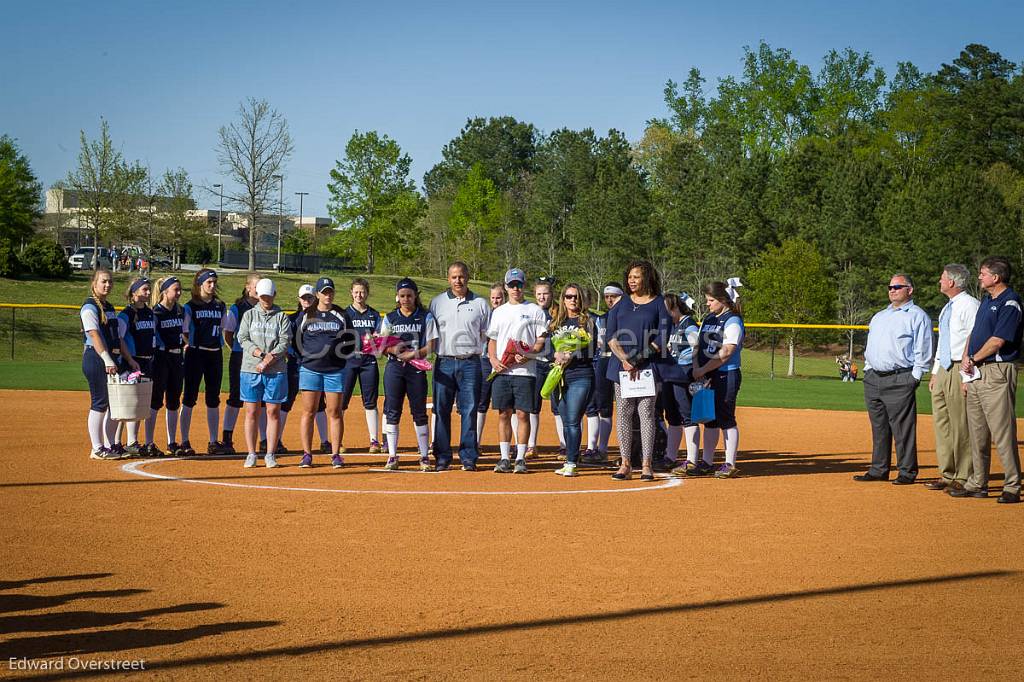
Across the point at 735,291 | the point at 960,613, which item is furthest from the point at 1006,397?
the point at 960,613

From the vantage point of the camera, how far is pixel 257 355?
34.6 ft

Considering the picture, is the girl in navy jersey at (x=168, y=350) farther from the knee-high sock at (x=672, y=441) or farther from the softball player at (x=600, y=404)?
the knee-high sock at (x=672, y=441)

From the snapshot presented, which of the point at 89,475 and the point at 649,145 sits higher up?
the point at 649,145

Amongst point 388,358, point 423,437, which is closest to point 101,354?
point 388,358

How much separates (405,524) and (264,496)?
1801mm

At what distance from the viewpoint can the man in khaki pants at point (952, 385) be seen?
9.58m

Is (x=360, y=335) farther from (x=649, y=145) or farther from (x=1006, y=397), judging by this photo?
(x=649, y=145)

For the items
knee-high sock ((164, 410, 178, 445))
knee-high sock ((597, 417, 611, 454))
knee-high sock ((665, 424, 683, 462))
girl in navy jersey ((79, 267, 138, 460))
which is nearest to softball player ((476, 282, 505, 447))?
knee-high sock ((597, 417, 611, 454))

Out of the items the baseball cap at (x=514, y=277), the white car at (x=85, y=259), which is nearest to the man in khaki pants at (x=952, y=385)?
the baseball cap at (x=514, y=277)

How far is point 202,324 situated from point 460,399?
3337mm

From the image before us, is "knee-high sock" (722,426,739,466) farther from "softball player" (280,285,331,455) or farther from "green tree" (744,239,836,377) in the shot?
"green tree" (744,239,836,377)

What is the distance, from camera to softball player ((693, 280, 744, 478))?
10.5m

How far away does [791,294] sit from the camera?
148 ft

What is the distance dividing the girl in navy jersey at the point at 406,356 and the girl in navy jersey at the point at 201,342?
7.54 feet
